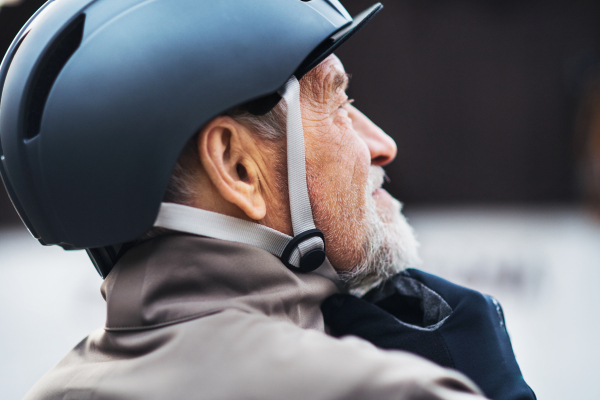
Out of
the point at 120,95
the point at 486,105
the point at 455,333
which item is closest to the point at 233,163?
the point at 120,95

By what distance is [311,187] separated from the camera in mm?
1063

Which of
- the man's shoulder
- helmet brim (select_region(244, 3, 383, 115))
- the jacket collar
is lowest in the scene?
the man's shoulder

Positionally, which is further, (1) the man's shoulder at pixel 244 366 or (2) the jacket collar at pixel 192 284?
(2) the jacket collar at pixel 192 284

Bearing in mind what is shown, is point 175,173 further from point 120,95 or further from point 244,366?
point 244,366

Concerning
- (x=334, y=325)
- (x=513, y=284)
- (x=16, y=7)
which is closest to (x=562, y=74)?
(x=513, y=284)

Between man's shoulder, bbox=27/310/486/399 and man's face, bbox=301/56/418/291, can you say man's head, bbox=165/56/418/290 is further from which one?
man's shoulder, bbox=27/310/486/399

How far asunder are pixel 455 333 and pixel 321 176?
0.42 meters

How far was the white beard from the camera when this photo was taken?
116 centimetres

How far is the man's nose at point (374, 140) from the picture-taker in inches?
49.2

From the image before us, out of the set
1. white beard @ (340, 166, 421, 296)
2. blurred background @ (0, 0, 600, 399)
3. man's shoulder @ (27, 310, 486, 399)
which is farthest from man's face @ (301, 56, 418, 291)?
blurred background @ (0, 0, 600, 399)

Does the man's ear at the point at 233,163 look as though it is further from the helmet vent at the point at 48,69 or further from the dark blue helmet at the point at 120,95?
the helmet vent at the point at 48,69

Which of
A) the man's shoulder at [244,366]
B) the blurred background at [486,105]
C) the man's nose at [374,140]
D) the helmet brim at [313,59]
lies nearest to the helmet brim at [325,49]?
the helmet brim at [313,59]

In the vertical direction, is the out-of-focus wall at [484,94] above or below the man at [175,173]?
below

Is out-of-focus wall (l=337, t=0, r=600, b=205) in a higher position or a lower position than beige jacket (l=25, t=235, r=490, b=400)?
lower
